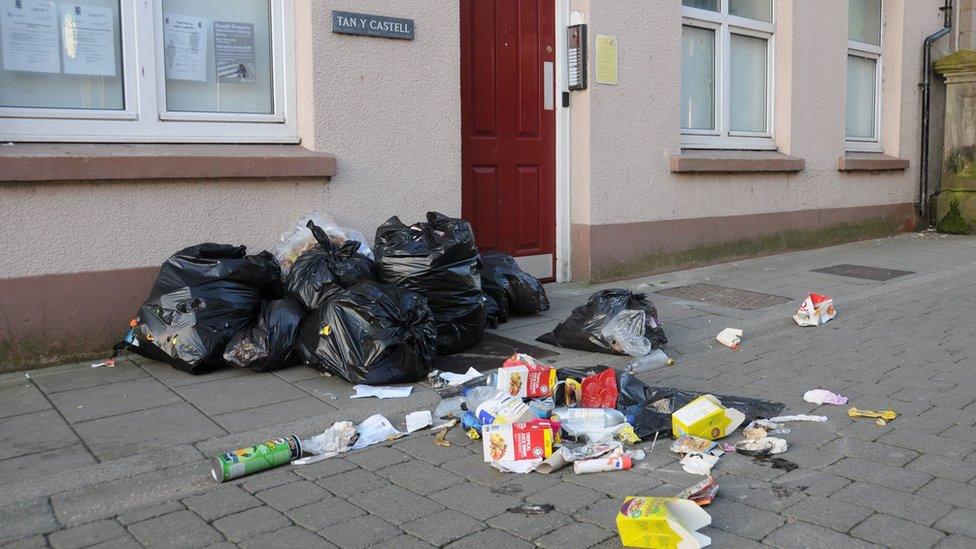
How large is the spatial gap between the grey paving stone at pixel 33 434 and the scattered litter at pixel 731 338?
394 cm

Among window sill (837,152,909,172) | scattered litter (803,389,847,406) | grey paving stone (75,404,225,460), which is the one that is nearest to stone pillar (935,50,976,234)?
window sill (837,152,909,172)

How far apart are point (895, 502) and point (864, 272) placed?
19.8 ft

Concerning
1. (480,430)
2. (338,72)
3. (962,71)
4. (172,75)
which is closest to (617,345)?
(480,430)

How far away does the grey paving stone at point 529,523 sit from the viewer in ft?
10.0

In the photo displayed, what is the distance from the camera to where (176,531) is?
3084 mm

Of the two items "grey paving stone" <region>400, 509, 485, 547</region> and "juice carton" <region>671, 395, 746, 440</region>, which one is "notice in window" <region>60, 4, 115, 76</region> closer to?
"grey paving stone" <region>400, 509, 485, 547</region>

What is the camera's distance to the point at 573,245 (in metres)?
8.03

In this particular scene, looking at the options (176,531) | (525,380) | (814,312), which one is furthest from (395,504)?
(814,312)

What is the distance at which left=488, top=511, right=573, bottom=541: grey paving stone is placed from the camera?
3060 millimetres

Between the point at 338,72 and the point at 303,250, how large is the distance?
1344 millimetres

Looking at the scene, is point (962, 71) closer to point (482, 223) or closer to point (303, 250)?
point (482, 223)

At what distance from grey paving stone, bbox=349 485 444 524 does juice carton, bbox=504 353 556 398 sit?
1.01m

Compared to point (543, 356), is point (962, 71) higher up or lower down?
higher up

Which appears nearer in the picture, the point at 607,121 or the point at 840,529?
the point at 840,529
